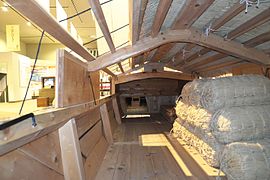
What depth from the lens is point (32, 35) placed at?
7.41 meters

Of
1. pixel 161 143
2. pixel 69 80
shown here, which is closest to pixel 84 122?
pixel 69 80

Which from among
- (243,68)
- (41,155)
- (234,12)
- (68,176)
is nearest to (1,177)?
(41,155)

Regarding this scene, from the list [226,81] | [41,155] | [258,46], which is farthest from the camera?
[258,46]

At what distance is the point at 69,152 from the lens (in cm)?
171

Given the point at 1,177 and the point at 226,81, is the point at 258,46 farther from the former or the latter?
the point at 1,177

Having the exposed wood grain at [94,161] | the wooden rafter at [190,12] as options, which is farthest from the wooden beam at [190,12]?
the exposed wood grain at [94,161]

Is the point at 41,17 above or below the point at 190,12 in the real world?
below

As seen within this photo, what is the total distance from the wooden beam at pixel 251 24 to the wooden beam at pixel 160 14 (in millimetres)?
867

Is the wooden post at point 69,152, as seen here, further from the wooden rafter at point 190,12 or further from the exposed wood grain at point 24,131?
the wooden rafter at point 190,12

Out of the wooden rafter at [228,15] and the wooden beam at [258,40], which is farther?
the wooden beam at [258,40]

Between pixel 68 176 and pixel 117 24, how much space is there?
1967 mm

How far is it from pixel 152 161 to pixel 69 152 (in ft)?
4.51

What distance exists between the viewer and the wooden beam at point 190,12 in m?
1.82

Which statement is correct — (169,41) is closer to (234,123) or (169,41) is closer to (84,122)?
(234,123)
